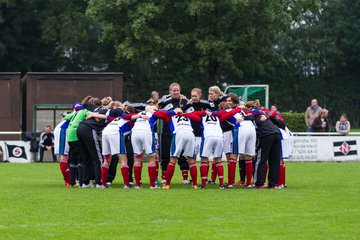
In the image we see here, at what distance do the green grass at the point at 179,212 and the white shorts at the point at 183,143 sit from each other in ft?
2.49

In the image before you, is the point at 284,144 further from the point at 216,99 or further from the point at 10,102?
the point at 10,102

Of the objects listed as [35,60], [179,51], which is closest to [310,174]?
[179,51]

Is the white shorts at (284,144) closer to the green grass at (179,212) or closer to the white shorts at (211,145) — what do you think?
the green grass at (179,212)

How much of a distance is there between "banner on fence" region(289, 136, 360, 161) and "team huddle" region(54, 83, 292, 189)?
13.6 metres

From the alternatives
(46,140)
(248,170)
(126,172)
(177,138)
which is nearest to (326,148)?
(46,140)

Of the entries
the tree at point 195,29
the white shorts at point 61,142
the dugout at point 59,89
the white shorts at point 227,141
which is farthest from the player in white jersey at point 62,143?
the tree at point 195,29

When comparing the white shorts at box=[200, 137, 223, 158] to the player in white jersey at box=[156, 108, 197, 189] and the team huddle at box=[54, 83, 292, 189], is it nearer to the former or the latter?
the team huddle at box=[54, 83, 292, 189]

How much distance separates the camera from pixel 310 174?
26.2m

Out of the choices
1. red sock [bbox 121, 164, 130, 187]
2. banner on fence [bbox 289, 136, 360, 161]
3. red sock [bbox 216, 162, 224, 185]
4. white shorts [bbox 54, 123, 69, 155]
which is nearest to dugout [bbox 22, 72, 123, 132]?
banner on fence [bbox 289, 136, 360, 161]

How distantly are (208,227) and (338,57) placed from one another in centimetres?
5607

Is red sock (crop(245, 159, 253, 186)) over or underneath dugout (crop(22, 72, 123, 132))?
underneath

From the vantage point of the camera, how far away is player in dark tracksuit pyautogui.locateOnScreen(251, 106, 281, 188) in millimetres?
20250

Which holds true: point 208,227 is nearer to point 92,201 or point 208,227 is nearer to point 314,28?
point 92,201

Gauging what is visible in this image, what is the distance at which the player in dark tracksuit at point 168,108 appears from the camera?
20375 millimetres
